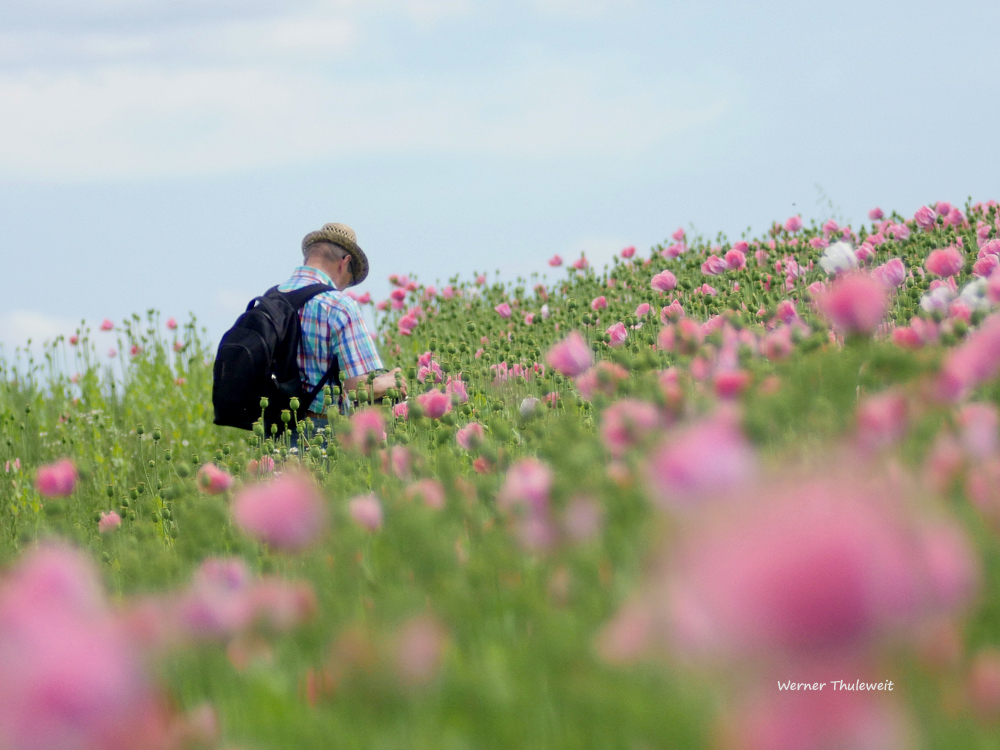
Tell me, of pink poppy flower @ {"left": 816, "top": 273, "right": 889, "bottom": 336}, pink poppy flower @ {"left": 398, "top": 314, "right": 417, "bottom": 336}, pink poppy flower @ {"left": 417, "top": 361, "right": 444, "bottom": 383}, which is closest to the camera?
pink poppy flower @ {"left": 816, "top": 273, "right": 889, "bottom": 336}

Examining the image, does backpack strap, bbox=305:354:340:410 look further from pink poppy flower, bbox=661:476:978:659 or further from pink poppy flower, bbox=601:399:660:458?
pink poppy flower, bbox=661:476:978:659

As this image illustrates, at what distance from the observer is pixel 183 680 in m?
1.84

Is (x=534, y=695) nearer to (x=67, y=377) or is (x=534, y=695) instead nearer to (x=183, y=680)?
(x=183, y=680)

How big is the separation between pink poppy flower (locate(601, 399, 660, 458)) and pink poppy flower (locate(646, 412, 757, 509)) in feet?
1.84

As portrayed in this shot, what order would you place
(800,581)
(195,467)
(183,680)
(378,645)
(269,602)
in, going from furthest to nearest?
1. (195,467)
2. (183,680)
3. (269,602)
4. (378,645)
5. (800,581)

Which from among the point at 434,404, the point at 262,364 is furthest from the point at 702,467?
the point at 262,364

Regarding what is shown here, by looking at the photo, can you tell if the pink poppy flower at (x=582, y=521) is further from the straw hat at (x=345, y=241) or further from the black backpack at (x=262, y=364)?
the straw hat at (x=345, y=241)

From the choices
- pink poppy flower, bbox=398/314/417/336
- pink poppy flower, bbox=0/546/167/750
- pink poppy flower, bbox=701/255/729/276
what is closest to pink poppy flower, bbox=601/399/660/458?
pink poppy flower, bbox=0/546/167/750

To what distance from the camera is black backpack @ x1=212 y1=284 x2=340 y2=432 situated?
5023 millimetres

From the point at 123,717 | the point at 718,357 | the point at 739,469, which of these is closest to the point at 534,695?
the point at 739,469

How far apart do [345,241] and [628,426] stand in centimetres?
416

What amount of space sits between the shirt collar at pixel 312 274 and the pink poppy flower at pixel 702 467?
4.54m

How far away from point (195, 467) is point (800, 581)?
5.99 meters

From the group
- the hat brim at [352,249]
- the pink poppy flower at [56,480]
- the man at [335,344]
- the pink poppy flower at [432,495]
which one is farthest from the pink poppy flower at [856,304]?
the hat brim at [352,249]
